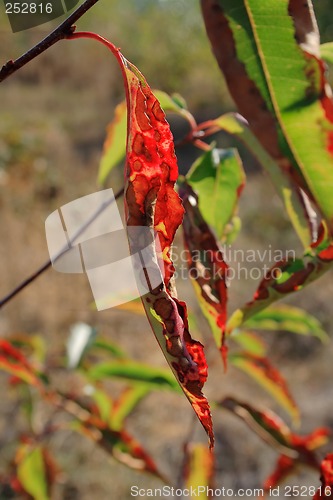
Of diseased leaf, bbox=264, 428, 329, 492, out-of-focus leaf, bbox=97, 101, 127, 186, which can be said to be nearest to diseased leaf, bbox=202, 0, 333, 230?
out-of-focus leaf, bbox=97, 101, 127, 186

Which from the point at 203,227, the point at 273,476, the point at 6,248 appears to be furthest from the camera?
the point at 6,248

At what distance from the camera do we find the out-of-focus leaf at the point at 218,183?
673 mm

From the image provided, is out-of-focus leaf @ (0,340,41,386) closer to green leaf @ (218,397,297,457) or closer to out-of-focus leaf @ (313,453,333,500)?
green leaf @ (218,397,297,457)

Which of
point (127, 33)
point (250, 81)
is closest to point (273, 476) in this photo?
point (250, 81)

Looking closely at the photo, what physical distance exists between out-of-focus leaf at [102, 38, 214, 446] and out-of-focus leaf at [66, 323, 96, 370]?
827 mm

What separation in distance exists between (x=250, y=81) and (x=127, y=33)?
13239 mm

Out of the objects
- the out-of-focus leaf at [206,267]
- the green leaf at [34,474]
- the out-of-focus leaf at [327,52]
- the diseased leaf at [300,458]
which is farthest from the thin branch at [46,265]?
the green leaf at [34,474]

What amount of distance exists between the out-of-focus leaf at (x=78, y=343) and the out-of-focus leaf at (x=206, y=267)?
0.59 metres

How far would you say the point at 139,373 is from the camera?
979mm

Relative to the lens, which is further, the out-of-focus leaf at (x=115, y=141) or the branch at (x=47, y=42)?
the out-of-focus leaf at (x=115, y=141)

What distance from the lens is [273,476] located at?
1097 millimetres

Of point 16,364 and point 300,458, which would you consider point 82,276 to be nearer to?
point 16,364

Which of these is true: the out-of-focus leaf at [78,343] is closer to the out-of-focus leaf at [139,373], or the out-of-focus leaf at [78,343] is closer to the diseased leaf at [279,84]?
the out-of-focus leaf at [139,373]

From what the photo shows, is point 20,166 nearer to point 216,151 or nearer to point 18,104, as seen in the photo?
point 18,104
